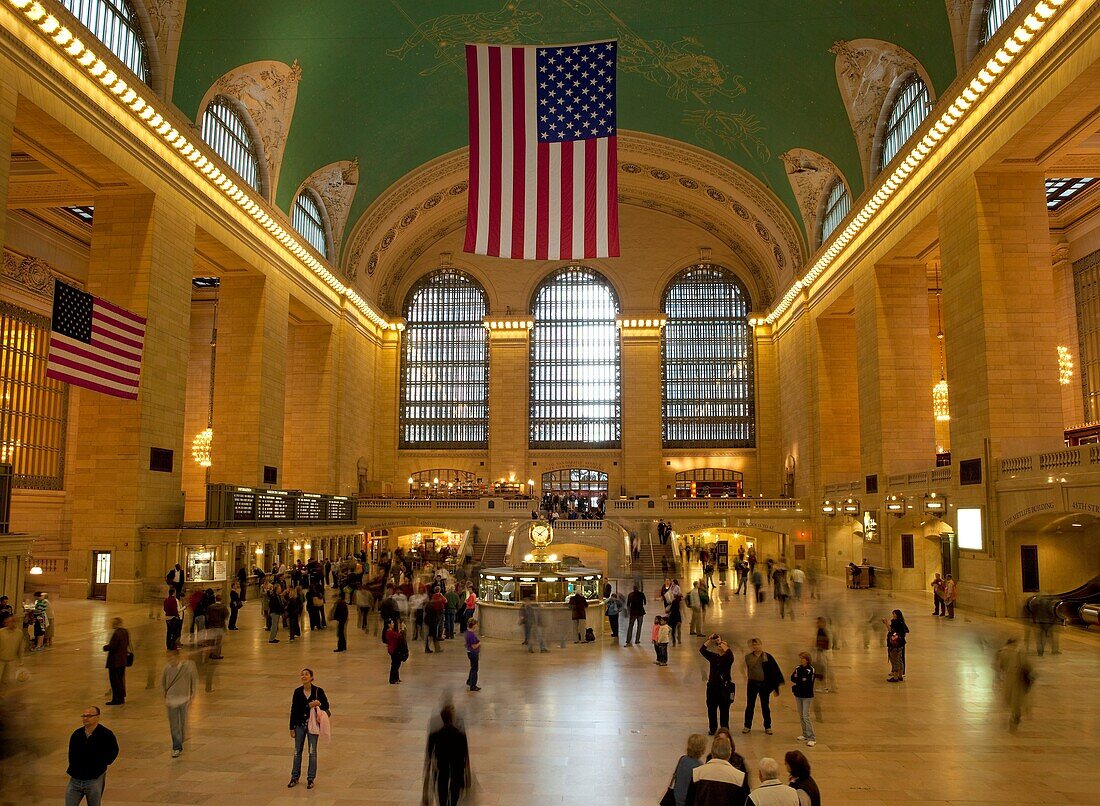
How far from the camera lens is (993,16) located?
20.3m

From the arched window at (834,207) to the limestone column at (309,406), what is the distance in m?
21.9

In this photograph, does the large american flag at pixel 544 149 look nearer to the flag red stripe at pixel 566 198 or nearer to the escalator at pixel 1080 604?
the flag red stripe at pixel 566 198

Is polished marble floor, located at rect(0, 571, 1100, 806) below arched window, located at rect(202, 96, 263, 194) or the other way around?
below

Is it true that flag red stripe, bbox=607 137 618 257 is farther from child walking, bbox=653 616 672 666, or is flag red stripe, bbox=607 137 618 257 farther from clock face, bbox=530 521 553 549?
clock face, bbox=530 521 553 549

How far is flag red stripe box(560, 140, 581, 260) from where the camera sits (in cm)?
1697

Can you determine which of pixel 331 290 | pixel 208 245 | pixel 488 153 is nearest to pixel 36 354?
pixel 208 245

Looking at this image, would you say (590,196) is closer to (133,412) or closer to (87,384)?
(87,384)

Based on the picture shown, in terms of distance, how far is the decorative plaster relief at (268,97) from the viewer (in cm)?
2598

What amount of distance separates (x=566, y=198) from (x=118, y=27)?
12.8 meters

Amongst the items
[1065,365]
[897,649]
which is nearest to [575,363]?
[1065,365]

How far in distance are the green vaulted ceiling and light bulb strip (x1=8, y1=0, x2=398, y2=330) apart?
1.36 m

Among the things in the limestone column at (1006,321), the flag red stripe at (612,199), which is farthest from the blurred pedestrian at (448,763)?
the limestone column at (1006,321)

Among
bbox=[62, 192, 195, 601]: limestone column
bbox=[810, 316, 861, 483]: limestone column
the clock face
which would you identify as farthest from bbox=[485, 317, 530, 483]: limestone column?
bbox=[62, 192, 195, 601]: limestone column

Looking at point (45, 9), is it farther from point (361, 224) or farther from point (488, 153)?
point (361, 224)
